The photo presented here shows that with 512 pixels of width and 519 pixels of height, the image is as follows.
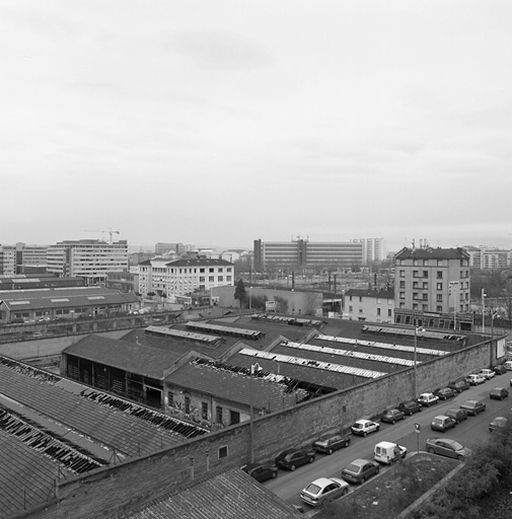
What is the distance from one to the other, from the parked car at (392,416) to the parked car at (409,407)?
443 millimetres

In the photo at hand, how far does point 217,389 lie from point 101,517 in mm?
11713

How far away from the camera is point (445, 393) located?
27.6 m

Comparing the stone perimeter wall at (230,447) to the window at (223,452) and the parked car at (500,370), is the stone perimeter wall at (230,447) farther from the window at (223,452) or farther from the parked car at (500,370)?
the parked car at (500,370)

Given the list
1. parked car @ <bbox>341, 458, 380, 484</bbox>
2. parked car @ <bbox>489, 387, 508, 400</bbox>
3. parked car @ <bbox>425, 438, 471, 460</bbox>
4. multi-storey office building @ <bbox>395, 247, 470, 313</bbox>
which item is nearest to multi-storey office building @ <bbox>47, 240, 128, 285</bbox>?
multi-storey office building @ <bbox>395, 247, 470, 313</bbox>

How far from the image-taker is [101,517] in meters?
13.8

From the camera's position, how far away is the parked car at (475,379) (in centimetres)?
3069

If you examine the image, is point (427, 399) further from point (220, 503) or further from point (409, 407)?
point (220, 503)

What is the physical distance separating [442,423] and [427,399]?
397 cm

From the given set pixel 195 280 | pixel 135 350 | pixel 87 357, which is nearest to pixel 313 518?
pixel 135 350

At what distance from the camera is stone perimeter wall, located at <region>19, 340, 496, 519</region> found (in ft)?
44.5

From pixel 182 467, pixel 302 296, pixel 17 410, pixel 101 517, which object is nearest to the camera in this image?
pixel 101 517

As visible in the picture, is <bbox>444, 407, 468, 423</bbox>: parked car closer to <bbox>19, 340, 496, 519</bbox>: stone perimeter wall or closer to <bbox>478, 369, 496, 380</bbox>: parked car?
<bbox>19, 340, 496, 519</bbox>: stone perimeter wall

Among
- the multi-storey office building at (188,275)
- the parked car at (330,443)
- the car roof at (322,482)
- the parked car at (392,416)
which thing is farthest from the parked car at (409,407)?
the multi-storey office building at (188,275)

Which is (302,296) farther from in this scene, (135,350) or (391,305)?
(135,350)
